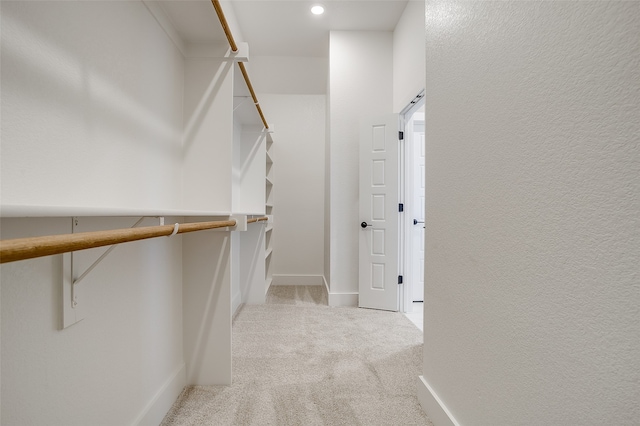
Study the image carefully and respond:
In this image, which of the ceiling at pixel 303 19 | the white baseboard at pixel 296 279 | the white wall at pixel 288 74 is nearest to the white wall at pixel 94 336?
the ceiling at pixel 303 19

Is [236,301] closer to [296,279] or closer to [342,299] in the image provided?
[342,299]

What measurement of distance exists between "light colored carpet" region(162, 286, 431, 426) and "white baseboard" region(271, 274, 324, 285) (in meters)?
1.26

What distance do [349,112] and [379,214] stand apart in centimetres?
115

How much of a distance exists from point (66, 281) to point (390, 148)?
2.73 metres

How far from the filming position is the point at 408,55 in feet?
9.18

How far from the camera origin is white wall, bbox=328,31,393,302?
3293 mm

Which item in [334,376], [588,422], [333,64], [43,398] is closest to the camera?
[588,422]

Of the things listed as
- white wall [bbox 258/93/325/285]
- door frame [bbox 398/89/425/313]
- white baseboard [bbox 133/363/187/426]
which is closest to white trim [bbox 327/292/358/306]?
door frame [bbox 398/89/425/313]

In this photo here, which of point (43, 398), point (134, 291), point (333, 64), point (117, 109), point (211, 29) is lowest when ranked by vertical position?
point (43, 398)

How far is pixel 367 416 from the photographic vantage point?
1.42 meters

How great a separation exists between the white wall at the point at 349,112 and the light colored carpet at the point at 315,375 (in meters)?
0.66

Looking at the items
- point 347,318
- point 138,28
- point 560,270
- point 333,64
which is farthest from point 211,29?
point 347,318

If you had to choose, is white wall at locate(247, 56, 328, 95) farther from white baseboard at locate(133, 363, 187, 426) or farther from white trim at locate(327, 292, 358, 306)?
white baseboard at locate(133, 363, 187, 426)

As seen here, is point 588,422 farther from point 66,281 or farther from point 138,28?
point 138,28
